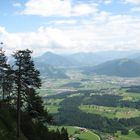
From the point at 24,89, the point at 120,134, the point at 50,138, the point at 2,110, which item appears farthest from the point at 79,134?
the point at 24,89

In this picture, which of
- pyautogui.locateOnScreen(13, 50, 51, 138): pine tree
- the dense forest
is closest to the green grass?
the dense forest

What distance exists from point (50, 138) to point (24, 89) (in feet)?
83.5

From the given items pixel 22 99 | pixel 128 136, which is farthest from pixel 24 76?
pixel 128 136

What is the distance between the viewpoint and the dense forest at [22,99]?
42250mm

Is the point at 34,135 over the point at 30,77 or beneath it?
beneath

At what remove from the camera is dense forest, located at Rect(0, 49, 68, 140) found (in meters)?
42.2

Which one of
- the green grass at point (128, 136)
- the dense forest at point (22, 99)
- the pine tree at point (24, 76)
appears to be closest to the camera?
the pine tree at point (24, 76)

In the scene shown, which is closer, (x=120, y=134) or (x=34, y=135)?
(x=34, y=135)

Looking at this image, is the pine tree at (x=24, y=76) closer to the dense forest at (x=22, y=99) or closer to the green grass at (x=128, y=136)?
the dense forest at (x=22, y=99)

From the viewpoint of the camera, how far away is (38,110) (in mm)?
61781

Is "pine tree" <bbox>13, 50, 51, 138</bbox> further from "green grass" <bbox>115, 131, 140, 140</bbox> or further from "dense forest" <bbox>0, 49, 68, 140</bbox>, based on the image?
"green grass" <bbox>115, 131, 140, 140</bbox>

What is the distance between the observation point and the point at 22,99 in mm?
43781

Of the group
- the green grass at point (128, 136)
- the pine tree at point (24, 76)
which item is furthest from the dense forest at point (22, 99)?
the green grass at point (128, 136)

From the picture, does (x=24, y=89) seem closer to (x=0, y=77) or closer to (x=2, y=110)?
(x=2, y=110)
